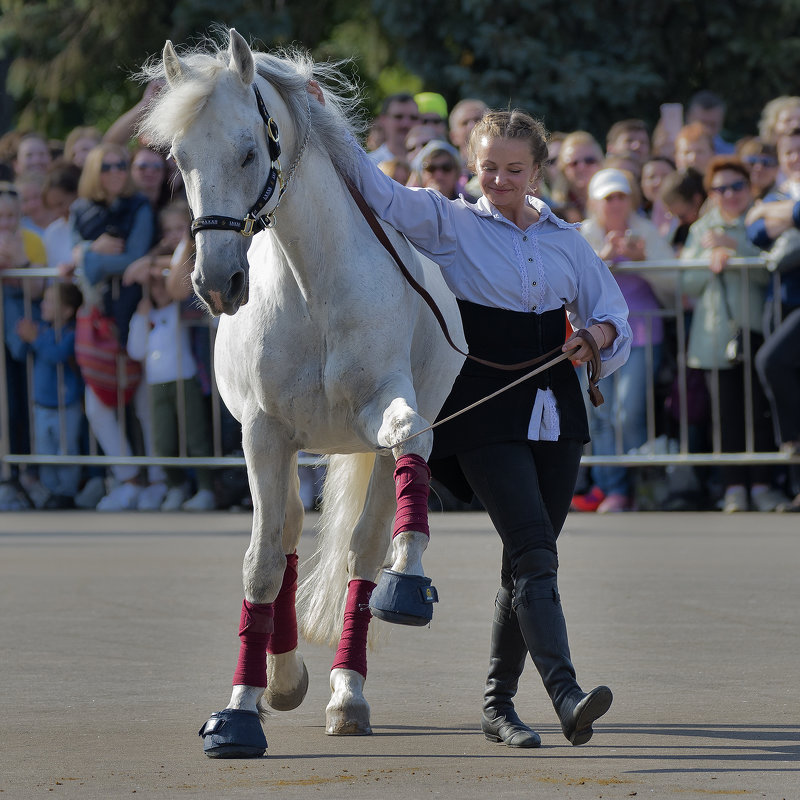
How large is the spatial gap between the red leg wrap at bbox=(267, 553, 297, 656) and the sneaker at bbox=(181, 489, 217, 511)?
5.86m

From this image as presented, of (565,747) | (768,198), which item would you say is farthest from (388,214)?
(768,198)

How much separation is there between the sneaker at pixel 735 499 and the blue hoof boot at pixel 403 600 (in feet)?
21.5

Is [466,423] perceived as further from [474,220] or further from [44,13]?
[44,13]

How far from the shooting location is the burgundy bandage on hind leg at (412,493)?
5.23 meters

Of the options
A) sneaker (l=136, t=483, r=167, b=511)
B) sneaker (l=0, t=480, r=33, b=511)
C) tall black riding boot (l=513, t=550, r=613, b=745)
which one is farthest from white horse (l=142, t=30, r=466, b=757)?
sneaker (l=0, t=480, r=33, b=511)

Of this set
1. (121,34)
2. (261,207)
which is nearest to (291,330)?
(261,207)

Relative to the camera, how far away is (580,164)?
11961 millimetres

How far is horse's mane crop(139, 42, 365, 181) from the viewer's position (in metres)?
5.30

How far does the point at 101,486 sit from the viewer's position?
12.5 metres

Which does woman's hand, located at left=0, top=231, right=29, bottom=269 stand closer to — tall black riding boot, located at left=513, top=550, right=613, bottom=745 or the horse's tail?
the horse's tail

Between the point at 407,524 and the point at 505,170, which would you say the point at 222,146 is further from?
the point at 407,524

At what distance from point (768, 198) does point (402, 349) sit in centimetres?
595

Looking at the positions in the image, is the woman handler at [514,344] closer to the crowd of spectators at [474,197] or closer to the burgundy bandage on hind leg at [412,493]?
the burgundy bandage on hind leg at [412,493]

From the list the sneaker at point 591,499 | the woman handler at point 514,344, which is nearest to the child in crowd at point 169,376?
the sneaker at point 591,499
